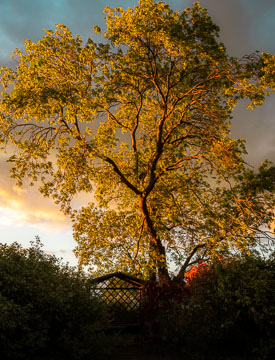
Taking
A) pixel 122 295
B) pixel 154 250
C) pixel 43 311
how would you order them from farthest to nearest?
1. pixel 154 250
2. pixel 122 295
3. pixel 43 311

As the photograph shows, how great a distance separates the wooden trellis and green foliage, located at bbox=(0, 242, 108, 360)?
339 cm

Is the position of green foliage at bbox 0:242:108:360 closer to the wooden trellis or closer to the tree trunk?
the wooden trellis

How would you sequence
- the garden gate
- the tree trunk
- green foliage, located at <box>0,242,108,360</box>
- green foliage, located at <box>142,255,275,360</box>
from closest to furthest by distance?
green foliage, located at <box>0,242,108,360</box>, green foliage, located at <box>142,255,275,360</box>, the garden gate, the tree trunk

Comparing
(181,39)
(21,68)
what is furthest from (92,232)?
(181,39)

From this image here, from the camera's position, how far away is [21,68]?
628 inches

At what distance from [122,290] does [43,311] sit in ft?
19.2

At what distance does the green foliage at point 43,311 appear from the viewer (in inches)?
335

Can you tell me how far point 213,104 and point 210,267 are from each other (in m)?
8.80

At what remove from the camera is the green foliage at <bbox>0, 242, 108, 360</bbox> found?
27.9 feet

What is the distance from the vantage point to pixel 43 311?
9.26m

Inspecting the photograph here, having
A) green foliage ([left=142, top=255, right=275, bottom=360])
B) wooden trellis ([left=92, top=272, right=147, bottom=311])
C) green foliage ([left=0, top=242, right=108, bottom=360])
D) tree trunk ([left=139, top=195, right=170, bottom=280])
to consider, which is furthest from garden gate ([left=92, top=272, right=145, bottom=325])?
green foliage ([left=142, top=255, right=275, bottom=360])

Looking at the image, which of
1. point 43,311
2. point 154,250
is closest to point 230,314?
point 43,311

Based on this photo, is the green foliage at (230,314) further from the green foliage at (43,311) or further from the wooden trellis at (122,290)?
the wooden trellis at (122,290)

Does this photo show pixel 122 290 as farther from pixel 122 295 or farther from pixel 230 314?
pixel 230 314
